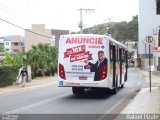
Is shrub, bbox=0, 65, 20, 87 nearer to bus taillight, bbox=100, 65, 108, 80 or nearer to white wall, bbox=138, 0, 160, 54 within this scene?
bus taillight, bbox=100, 65, 108, 80

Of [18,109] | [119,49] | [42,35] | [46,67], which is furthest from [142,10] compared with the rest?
[18,109]

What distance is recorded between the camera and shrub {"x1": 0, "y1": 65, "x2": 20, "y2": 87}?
3503cm

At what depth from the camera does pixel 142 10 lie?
292 ft

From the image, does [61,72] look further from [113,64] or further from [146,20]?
[146,20]

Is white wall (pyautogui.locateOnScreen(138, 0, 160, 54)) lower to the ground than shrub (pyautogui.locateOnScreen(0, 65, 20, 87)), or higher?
higher

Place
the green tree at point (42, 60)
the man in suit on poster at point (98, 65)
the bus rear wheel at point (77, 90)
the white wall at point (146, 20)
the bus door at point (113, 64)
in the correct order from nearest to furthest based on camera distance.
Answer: the man in suit on poster at point (98, 65), the bus door at point (113, 64), the bus rear wheel at point (77, 90), the green tree at point (42, 60), the white wall at point (146, 20)

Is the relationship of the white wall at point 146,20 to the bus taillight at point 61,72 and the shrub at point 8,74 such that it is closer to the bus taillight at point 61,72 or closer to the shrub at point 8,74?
the shrub at point 8,74

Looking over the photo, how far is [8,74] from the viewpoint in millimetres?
36094

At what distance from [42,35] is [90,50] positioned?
3514 inches

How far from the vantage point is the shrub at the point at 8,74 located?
3503cm

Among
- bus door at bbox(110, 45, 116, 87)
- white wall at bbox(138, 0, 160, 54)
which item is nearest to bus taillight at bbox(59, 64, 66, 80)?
bus door at bbox(110, 45, 116, 87)

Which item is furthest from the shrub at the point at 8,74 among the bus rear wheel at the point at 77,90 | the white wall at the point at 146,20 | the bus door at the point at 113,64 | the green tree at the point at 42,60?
the white wall at the point at 146,20

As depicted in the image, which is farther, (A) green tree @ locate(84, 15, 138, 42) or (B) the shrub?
(A) green tree @ locate(84, 15, 138, 42)

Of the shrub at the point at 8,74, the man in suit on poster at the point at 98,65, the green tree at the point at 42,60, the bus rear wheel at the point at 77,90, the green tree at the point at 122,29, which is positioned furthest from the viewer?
the green tree at the point at 122,29
